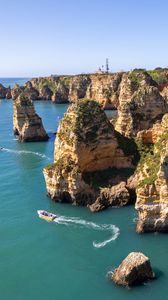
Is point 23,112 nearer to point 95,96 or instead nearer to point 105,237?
point 105,237

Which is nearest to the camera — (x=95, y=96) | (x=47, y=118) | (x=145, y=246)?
(x=145, y=246)

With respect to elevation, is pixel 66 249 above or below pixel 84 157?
below

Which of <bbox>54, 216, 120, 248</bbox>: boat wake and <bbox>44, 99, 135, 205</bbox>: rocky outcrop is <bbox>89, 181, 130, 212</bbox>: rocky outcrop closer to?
<bbox>44, 99, 135, 205</bbox>: rocky outcrop

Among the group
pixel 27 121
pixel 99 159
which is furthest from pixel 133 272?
pixel 27 121

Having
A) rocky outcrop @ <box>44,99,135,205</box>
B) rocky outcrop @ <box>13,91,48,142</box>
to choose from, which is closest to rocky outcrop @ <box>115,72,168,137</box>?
rocky outcrop @ <box>44,99,135,205</box>

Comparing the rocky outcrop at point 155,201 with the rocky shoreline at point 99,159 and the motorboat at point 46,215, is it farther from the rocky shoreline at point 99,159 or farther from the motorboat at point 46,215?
the motorboat at point 46,215

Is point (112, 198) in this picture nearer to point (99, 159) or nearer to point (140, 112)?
point (99, 159)

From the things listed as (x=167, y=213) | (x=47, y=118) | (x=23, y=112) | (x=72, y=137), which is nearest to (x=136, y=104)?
(x=72, y=137)

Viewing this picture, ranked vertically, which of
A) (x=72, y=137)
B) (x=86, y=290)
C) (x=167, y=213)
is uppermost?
(x=72, y=137)
